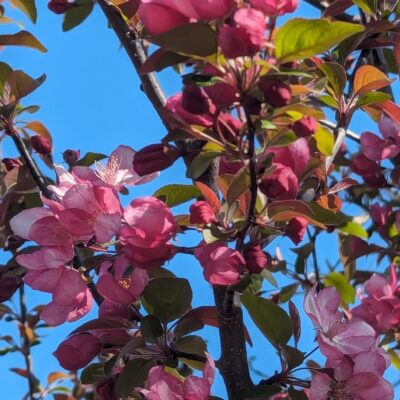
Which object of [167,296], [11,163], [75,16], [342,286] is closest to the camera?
[167,296]

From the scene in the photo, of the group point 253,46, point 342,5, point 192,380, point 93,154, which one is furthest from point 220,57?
point 93,154

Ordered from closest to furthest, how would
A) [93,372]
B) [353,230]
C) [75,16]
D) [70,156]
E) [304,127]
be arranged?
[304,127], [93,372], [70,156], [75,16], [353,230]

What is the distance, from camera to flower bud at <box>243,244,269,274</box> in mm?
1111

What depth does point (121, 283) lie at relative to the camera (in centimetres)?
131

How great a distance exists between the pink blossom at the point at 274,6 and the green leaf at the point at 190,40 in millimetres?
76

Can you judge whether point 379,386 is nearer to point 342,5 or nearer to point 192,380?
point 192,380

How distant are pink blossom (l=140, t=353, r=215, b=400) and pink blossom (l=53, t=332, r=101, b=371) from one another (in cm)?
14

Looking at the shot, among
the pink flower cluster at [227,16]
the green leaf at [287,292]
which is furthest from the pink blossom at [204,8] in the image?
the green leaf at [287,292]

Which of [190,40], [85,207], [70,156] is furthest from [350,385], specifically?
[70,156]

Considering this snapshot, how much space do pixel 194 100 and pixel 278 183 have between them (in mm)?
180

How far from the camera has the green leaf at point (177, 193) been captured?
1.31 metres

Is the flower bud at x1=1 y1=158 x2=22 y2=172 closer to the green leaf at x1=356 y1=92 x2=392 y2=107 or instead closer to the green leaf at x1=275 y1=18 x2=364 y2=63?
the green leaf at x1=356 y1=92 x2=392 y2=107

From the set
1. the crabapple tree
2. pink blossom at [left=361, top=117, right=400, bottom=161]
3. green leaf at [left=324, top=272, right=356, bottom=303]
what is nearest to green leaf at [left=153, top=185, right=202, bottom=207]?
the crabapple tree

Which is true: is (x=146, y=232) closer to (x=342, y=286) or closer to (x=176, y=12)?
(x=176, y=12)
